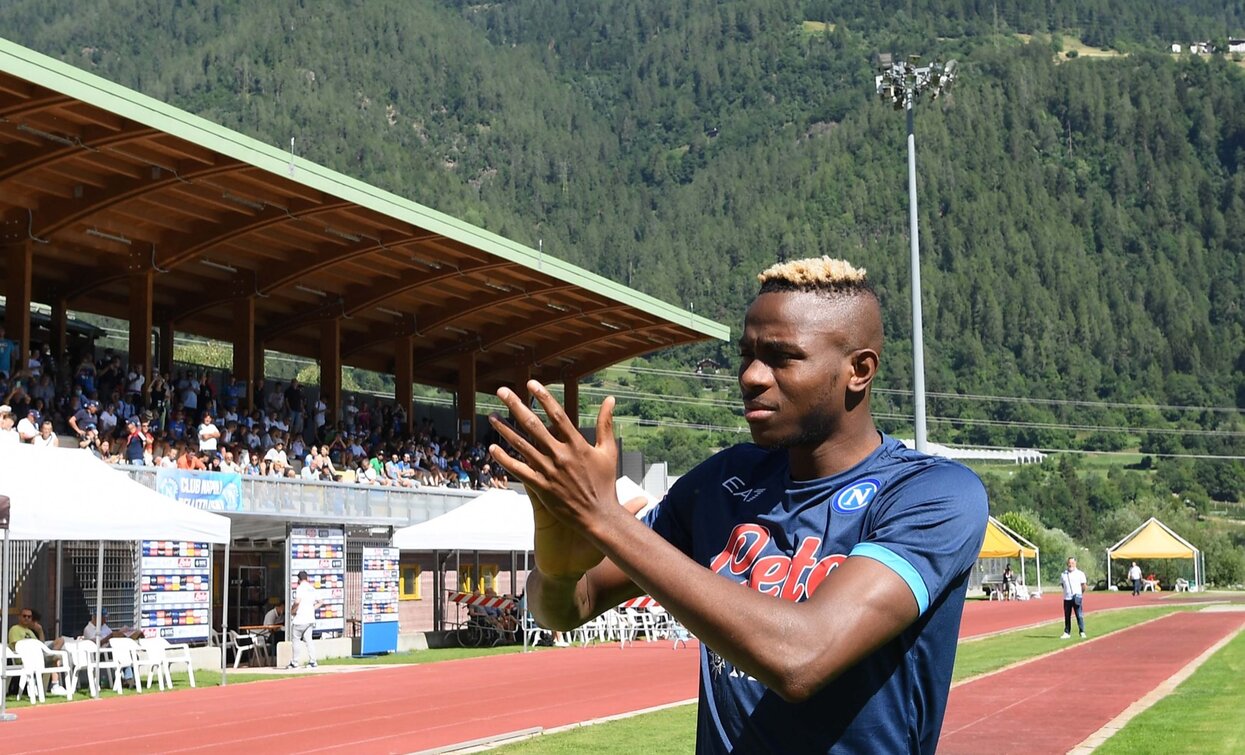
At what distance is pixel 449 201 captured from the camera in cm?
18275

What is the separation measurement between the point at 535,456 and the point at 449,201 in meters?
182

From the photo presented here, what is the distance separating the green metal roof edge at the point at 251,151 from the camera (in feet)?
78.7

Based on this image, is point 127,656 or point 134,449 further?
point 134,449

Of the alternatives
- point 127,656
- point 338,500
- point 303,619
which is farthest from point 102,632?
point 338,500

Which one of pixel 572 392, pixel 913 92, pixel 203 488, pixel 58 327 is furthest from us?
pixel 572 392

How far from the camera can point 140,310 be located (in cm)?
3478

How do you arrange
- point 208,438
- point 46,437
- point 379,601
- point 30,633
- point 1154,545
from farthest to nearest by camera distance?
point 1154,545
point 379,601
point 208,438
point 46,437
point 30,633

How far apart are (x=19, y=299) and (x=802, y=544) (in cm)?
3068

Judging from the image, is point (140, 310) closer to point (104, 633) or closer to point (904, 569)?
point (104, 633)

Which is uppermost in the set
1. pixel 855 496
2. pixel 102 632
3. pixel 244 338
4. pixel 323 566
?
pixel 244 338

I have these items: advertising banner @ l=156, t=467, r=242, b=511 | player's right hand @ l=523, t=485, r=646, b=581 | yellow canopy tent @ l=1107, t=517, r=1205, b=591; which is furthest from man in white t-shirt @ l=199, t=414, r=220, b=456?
yellow canopy tent @ l=1107, t=517, r=1205, b=591

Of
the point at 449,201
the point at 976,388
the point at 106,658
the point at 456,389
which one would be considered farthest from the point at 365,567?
the point at 976,388

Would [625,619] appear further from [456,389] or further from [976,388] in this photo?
[976,388]

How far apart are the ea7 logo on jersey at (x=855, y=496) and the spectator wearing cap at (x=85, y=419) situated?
85.8 ft
